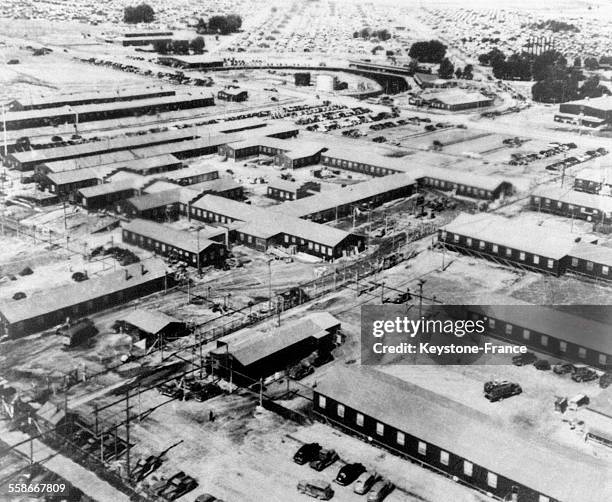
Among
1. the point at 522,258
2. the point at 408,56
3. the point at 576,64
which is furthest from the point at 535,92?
the point at 522,258

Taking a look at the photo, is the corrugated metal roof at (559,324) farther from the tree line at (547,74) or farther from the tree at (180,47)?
the tree at (180,47)

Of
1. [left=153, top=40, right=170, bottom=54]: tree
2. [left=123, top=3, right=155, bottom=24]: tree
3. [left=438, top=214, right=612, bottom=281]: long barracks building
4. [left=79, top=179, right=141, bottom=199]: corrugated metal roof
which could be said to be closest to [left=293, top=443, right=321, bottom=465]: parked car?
[left=438, top=214, right=612, bottom=281]: long barracks building

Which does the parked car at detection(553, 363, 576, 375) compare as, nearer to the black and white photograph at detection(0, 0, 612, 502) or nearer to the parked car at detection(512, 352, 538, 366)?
the black and white photograph at detection(0, 0, 612, 502)

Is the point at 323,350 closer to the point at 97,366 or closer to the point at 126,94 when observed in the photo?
the point at 97,366

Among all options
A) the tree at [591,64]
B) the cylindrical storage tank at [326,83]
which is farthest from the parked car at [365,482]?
the tree at [591,64]

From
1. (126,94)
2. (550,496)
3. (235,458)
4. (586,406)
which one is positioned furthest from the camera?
(126,94)

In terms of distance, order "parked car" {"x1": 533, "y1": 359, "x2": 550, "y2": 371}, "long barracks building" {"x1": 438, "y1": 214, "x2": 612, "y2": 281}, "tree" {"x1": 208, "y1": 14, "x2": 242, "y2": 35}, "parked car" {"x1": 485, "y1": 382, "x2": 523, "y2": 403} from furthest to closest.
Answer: "tree" {"x1": 208, "y1": 14, "x2": 242, "y2": 35}
"long barracks building" {"x1": 438, "y1": 214, "x2": 612, "y2": 281}
"parked car" {"x1": 533, "y1": 359, "x2": 550, "y2": 371}
"parked car" {"x1": 485, "y1": 382, "x2": 523, "y2": 403}

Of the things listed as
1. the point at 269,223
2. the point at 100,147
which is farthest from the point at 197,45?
the point at 269,223

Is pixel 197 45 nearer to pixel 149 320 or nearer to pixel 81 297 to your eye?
pixel 81 297
